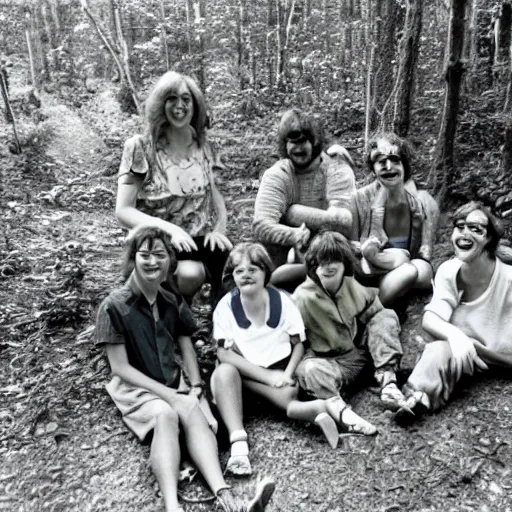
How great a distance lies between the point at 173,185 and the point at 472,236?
161cm

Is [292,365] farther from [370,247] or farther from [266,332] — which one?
[370,247]

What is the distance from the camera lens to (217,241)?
345 cm

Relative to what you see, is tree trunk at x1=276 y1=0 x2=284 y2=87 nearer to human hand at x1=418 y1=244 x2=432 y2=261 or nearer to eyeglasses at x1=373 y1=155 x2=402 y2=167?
eyeglasses at x1=373 y1=155 x2=402 y2=167

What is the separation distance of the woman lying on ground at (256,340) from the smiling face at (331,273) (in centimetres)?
20

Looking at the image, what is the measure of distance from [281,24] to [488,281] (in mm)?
4413

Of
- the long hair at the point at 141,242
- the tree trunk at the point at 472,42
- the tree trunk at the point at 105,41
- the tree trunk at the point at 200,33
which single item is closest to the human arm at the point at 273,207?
the long hair at the point at 141,242

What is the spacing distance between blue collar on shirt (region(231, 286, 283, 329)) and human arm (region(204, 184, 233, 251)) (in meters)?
0.43

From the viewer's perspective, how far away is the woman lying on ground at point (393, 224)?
342cm

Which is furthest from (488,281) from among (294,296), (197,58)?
(197,58)

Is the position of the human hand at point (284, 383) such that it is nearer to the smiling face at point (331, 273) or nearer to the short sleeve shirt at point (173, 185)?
the smiling face at point (331, 273)

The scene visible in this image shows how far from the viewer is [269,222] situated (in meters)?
3.48

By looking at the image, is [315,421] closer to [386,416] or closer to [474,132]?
[386,416]

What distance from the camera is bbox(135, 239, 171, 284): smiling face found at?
2.87 meters

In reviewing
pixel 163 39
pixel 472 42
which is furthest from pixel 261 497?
pixel 472 42
